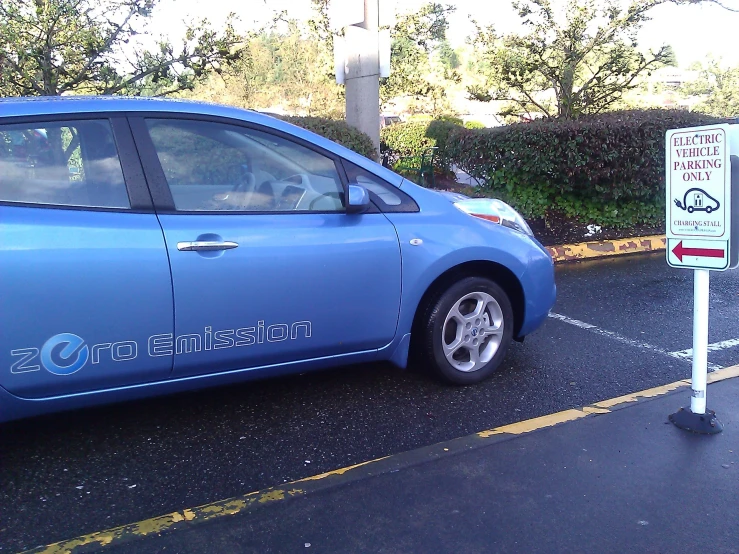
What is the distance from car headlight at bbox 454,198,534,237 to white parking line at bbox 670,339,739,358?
4.72 ft

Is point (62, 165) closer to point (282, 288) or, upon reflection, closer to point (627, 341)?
point (282, 288)

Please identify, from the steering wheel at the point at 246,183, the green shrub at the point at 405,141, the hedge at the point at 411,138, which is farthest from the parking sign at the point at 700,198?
the green shrub at the point at 405,141

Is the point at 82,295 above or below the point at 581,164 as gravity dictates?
below

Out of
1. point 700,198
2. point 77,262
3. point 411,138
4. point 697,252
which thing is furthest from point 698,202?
point 411,138

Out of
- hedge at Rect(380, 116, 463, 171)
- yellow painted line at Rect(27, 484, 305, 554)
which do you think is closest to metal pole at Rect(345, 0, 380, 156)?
hedge at Rect(380, 116, 463, 171)

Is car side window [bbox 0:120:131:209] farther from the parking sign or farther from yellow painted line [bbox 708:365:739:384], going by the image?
yellow painted line [bbox 708:365:739:384]

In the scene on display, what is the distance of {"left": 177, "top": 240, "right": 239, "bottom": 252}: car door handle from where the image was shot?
10.7ft

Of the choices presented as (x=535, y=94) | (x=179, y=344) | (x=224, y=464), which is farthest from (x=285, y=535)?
(x=535, y=94)

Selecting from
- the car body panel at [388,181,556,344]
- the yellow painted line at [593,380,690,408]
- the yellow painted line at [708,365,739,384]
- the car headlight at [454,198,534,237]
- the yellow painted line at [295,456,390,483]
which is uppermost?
the car headlight at [454,198,534,237]

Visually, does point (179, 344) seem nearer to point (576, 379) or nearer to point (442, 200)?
point (442, 200)

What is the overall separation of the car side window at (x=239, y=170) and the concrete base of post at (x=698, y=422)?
211 centimetres

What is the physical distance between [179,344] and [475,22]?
11119 millimetres

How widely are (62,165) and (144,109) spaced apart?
1.57ft

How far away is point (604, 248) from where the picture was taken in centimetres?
860
